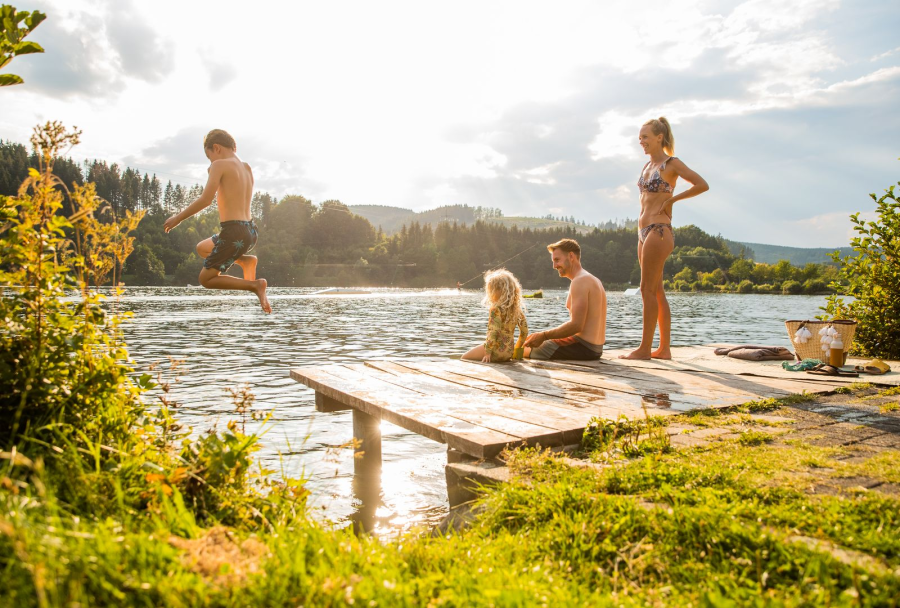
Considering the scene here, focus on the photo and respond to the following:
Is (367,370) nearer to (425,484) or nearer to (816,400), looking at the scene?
(425,484)

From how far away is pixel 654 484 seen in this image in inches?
106

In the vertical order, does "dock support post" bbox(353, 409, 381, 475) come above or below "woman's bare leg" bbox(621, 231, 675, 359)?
below

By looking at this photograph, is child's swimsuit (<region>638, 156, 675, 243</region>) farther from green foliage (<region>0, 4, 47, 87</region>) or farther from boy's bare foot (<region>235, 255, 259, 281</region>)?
green foliage (<region>0, 4, 47, 87</region>)

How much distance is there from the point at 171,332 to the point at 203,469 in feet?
62.6

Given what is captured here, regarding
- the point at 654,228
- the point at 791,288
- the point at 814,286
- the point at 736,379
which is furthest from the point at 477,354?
the point at 791,288

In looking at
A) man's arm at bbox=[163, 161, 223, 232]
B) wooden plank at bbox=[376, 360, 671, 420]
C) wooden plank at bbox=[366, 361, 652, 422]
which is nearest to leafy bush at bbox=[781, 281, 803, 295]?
wooden plank at bbox=[376, 360, 671, 420]

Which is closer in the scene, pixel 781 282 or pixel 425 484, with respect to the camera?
pixel 425 484

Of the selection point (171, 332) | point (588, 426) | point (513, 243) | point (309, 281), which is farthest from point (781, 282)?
point (588, 426)

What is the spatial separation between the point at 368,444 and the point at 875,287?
679 centimetres

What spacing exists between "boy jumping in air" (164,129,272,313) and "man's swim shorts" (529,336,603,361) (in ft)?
12.3

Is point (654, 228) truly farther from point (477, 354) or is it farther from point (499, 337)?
point (477, 354)

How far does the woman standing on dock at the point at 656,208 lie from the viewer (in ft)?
23.1

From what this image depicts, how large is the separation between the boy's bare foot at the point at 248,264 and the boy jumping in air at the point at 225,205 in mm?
25

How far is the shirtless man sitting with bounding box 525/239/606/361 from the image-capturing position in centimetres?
723
